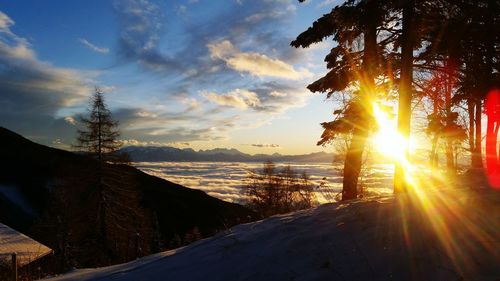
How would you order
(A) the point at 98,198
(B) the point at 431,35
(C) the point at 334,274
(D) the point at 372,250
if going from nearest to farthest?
1. (C) the point at 334,274
2. (D) the point at 372,250
3. (B) the point at 431,35
4. (A) the point at 98,198

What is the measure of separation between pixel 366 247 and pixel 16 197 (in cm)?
7082

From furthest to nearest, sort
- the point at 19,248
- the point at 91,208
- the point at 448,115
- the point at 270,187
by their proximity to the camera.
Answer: the point at 270,187 < the point at 91,208 < the point at 448,115 < the point at 19,248

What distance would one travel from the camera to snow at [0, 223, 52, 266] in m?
13.0

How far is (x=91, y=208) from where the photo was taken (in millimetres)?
31547

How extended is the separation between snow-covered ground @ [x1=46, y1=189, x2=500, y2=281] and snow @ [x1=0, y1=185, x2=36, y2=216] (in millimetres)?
62376

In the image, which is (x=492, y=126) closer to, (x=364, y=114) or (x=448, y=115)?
(x=448, y=115)

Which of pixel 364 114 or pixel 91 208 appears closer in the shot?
pixel 364 114

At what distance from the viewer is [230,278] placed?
5641 millimetres

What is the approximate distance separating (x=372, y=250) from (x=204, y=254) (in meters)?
2.84

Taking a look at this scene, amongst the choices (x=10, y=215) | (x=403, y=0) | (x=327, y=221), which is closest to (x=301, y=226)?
(x=327, y=221)

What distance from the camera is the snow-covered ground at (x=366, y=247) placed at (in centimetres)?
503

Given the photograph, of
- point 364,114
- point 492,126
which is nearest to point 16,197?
point 364,114

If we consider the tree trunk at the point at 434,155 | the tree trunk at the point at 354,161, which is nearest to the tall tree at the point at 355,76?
the tree trunk at the point at 354,161

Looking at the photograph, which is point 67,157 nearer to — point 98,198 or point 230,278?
point 98,198
